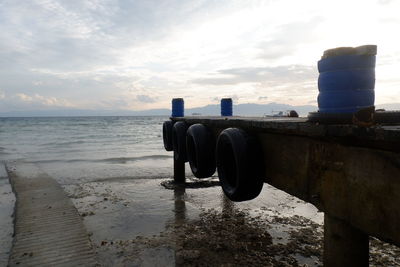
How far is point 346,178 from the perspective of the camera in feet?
9.23

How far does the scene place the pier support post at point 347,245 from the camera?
2.93 meters

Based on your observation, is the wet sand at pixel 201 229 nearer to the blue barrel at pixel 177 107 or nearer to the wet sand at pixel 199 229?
the wet sand at pixel 199 229

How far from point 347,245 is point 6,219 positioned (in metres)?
7.56

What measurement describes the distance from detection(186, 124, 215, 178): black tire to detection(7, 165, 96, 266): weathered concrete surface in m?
2.44

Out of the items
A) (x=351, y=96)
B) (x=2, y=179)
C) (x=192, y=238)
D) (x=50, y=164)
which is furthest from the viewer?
(x=50, y=164)

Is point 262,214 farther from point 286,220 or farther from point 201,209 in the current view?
point 201,209

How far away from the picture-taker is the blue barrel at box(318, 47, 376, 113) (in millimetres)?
3051

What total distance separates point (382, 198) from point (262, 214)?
556 centimetres

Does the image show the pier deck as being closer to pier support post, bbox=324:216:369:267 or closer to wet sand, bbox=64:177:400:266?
pier support post, bbox=324:216:369:267

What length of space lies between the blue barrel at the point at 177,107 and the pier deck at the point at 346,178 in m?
7.36

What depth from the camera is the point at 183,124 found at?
8.44 m

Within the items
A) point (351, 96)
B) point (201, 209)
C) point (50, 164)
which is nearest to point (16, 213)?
point (201, 209)

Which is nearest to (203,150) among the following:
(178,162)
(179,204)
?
(179,204)

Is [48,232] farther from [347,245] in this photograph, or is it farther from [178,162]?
[347,245]
